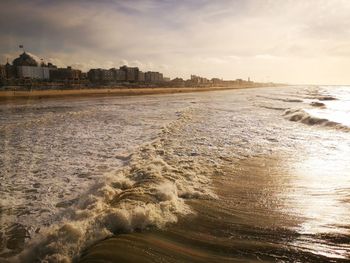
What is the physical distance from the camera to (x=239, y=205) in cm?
487

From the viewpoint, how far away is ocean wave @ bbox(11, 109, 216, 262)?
3.59 metres

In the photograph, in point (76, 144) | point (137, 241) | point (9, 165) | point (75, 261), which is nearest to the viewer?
point (75, 261)

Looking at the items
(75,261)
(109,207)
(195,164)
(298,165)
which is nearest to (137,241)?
(75,261)

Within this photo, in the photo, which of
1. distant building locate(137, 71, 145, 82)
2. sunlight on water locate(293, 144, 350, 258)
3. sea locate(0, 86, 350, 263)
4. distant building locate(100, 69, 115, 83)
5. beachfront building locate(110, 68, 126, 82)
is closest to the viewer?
sea locate(0, 86, 350, 263)

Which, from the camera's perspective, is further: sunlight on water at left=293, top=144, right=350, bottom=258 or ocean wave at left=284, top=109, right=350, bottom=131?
ocean wave at left=284, top=109, right=350, bottom=131

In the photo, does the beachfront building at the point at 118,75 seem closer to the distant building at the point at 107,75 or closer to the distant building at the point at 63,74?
the distant building at the point at 107,75

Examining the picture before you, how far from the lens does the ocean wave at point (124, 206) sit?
11.8 feet

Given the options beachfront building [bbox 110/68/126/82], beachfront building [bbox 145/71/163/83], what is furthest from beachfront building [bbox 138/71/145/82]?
beachfront building [bbox 110/68/126/82]

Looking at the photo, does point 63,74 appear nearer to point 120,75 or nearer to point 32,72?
point 32,72

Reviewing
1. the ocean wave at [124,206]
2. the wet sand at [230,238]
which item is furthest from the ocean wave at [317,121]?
the wet sand at [230,238]

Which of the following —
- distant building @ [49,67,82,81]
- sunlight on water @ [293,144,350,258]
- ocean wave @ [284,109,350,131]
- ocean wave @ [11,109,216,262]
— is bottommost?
ocean wave @ [11,109,216,262]

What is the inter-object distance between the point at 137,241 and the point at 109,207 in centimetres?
112

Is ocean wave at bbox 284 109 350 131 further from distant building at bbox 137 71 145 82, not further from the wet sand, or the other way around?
distant building at bbox 137 71 145 82

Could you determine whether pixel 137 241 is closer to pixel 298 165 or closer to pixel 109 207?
pixel 109 207
